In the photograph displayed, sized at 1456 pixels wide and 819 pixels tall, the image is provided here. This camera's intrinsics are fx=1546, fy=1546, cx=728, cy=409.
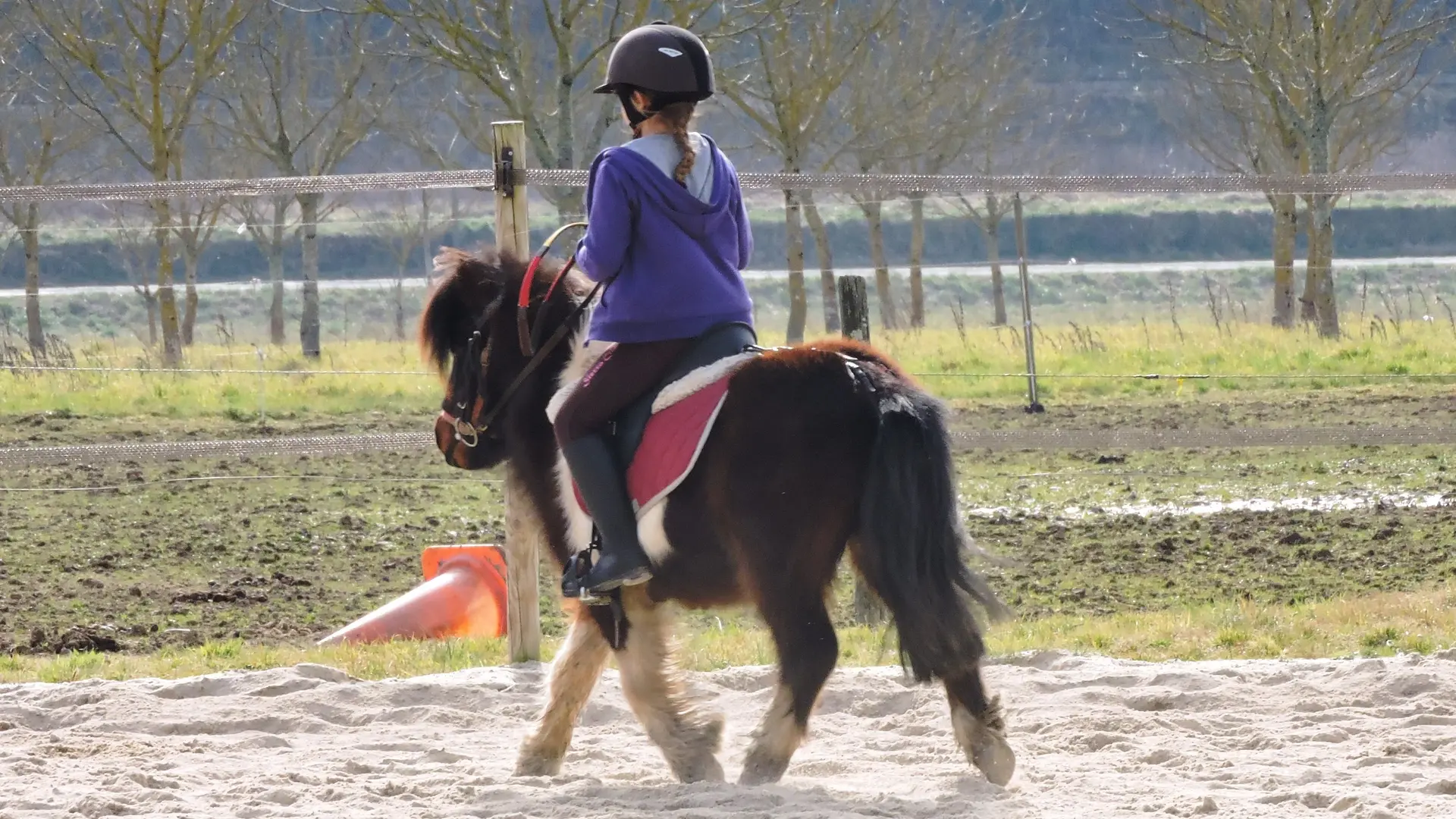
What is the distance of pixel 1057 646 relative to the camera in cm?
595

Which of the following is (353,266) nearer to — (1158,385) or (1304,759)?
(1158,385)

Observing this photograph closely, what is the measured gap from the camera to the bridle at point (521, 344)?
14.3 feet

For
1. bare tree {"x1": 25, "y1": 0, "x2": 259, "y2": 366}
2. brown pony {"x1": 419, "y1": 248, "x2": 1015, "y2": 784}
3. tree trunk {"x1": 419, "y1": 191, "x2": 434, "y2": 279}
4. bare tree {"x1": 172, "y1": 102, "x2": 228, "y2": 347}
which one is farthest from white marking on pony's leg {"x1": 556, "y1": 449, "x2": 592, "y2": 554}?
bare tree {"x1": 172, "y1": 102, "x2": 228, "y2": 347}

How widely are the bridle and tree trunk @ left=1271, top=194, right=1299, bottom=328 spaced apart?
14.4m

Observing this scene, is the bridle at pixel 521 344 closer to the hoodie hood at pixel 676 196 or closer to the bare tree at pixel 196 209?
the hoodie hood at pixel 676 196

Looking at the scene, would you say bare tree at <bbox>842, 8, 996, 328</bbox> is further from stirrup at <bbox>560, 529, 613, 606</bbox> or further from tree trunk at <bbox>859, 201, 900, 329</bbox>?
stirrup at <bbox>560, 529, 613, 606</bbox>

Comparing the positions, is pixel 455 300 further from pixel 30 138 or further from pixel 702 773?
pixel 30 138

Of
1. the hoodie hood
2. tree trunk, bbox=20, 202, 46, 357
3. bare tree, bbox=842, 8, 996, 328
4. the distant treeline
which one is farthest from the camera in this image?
the distant treeline

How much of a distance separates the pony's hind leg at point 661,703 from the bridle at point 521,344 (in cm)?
68

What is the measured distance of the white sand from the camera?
3.86 metres

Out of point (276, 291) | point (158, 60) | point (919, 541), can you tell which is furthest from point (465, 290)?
point (276, 291)

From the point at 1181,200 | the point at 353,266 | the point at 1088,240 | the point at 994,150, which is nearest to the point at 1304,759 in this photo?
the point at 994,150

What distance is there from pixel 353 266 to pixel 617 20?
28547mm

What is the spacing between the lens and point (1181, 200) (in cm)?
5688
